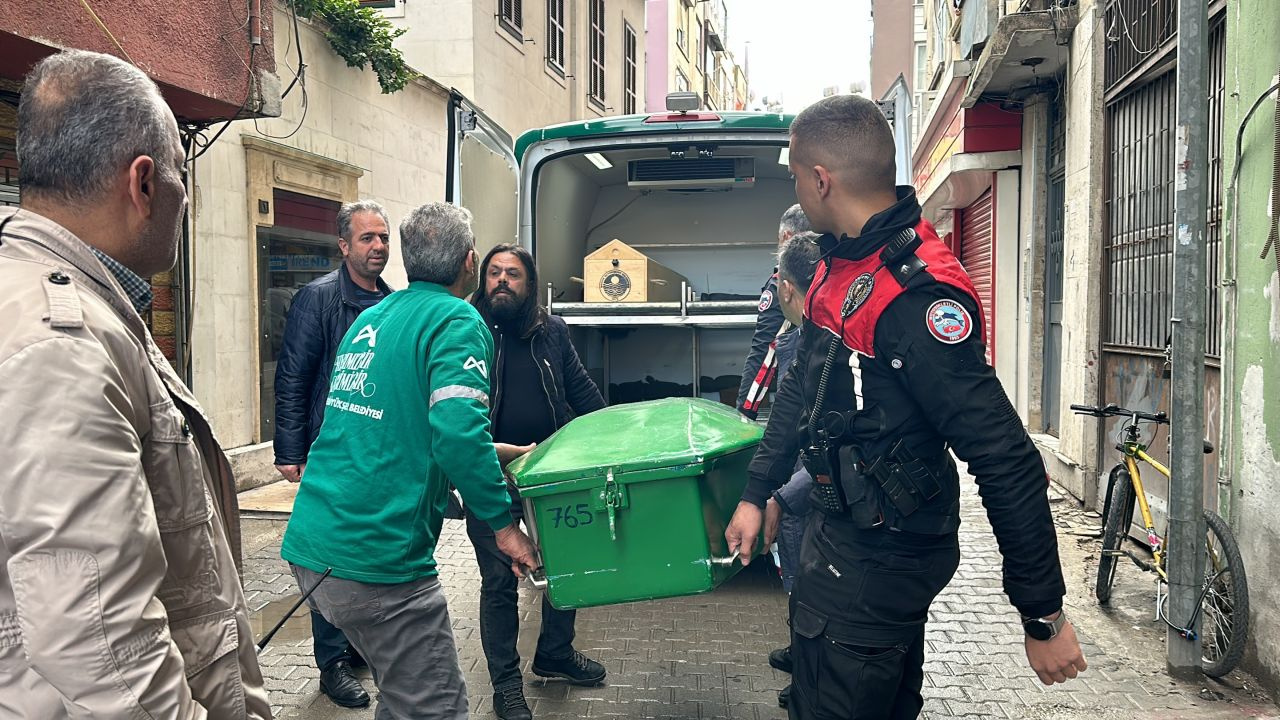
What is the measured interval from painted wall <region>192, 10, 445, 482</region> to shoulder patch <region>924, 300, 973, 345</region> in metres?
7.26

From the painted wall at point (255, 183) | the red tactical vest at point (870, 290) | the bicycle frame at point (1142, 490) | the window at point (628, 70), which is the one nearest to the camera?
the red tactical vest at point (870, 290)

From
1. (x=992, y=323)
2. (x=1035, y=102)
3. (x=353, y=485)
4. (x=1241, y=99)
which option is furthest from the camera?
(x=992, y=323)

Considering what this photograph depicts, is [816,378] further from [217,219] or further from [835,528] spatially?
[217,219]

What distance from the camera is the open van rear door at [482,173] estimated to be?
5.84m

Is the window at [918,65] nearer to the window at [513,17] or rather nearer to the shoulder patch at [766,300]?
the window at [513,17]

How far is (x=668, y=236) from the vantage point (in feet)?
26.8

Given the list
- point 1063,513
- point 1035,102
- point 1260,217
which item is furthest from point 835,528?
point 1035,102

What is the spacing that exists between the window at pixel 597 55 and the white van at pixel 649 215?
12161mm

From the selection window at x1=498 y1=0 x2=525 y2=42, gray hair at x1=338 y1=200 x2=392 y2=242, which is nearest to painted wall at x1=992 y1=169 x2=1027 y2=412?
window at x1=498 y1=0 x2=525 y2=42

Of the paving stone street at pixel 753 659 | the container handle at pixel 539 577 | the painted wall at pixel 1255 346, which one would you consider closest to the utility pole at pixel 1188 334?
the painted wall at pixel 1255 346

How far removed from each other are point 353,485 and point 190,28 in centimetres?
524

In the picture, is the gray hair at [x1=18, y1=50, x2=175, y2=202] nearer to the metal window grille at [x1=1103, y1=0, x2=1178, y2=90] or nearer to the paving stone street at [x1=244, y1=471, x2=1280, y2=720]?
the paving stone street at [x1=244, y1=471, x2=1280, y2=720]

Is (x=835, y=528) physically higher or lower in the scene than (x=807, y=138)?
lower

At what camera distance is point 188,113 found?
724 centimetres
